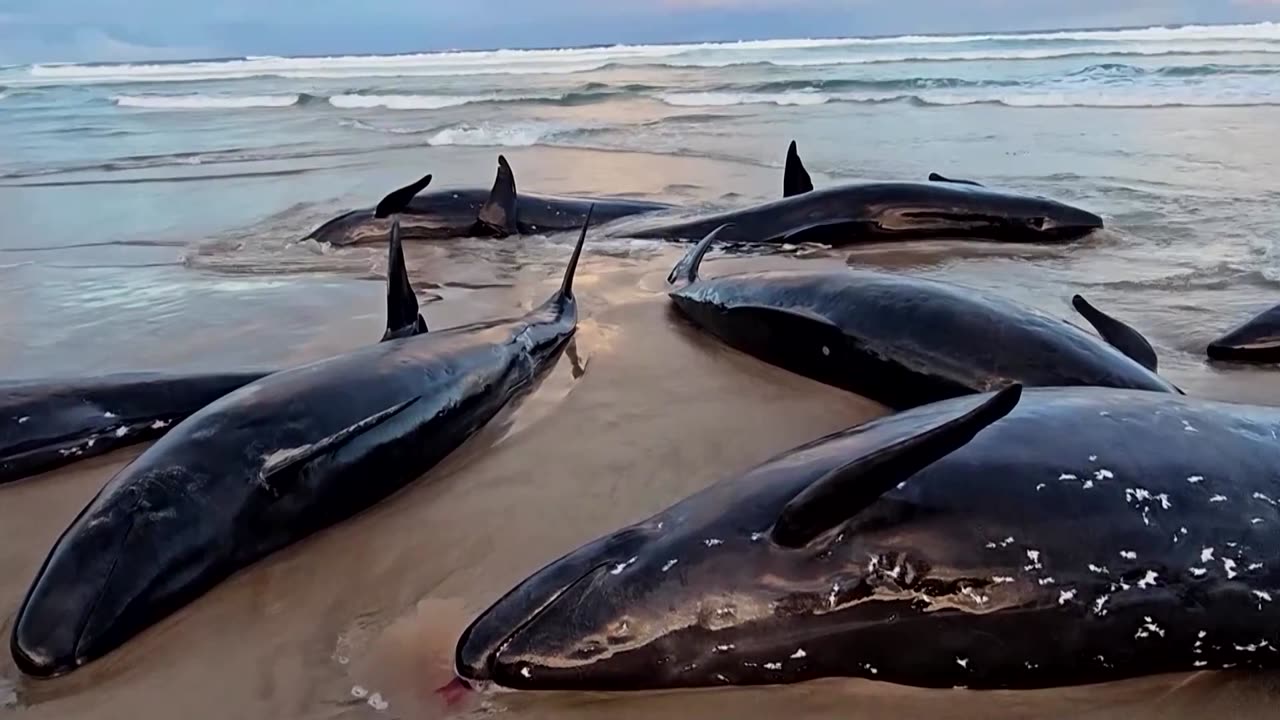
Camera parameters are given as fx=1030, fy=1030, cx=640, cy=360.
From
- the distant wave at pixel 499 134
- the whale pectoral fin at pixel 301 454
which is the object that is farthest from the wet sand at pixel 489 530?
the distant wave at pixel 499 134

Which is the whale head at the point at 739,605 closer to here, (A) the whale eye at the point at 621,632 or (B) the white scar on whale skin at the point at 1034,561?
(A) the whale eye at the point at 621,632

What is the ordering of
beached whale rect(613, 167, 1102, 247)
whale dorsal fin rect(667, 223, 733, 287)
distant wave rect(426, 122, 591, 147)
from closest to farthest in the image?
whale dorsal fin rect(667, 223, 733, 287)
beached whale rect(613, 167, 1102, 247)
distant wave rect(426, 122, 591, 147)

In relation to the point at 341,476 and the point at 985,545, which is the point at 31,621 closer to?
the point at 341,476

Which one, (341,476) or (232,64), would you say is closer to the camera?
(341,476)

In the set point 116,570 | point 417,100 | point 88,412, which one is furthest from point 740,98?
point 116,570

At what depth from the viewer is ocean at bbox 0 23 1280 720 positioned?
2.49m

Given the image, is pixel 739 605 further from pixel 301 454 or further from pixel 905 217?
pixel 905 217

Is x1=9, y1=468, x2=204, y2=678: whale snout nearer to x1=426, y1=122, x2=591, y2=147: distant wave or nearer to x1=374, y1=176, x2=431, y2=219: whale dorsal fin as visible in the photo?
x1=374, y1=176, x2=431, y2=219: whale dorsal fin

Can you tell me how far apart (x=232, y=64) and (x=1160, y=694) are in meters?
60.8

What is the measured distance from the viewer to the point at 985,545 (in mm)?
2279

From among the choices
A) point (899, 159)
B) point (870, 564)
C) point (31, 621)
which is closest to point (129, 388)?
point (31, 621)

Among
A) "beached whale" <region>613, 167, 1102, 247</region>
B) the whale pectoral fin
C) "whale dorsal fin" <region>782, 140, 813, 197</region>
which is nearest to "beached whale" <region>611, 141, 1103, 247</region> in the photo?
"beached whale" <region>613, 167, 1102, 247</region>

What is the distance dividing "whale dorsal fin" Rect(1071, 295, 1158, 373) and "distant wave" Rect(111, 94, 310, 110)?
27.0m

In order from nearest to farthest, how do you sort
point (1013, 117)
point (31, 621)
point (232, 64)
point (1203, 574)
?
point (1203, 574) < point (31, 621) < point (1013, 117) < point (232, 64)
